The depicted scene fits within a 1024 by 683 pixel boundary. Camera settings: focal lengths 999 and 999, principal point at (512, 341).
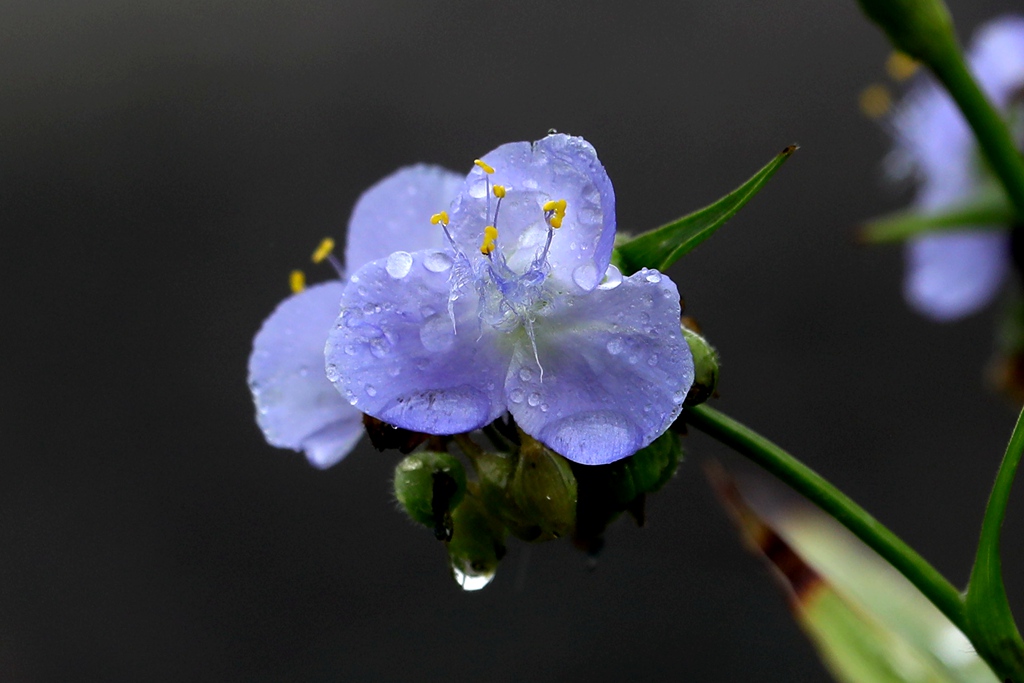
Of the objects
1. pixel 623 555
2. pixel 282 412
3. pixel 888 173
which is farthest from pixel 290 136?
pixel 282 412

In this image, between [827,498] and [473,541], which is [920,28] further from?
[473,541]

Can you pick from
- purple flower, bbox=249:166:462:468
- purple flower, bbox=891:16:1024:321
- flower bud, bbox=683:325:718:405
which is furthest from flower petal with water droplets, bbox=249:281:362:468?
purple flower, bbox=891:16:1024:321

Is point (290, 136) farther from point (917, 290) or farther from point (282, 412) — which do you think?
point (282, 412)

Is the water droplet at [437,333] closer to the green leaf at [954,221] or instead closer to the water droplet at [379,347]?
the water droplet at [379,347]

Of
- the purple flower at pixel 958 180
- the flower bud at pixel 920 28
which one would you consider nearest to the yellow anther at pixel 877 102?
the purple flower at pixel 958 180

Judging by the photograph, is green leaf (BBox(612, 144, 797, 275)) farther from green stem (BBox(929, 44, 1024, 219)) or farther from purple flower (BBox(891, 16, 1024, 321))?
purple flower (BBox(891, 16, 1024, 321))

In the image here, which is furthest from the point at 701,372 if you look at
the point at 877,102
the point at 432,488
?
the point at 877,102
